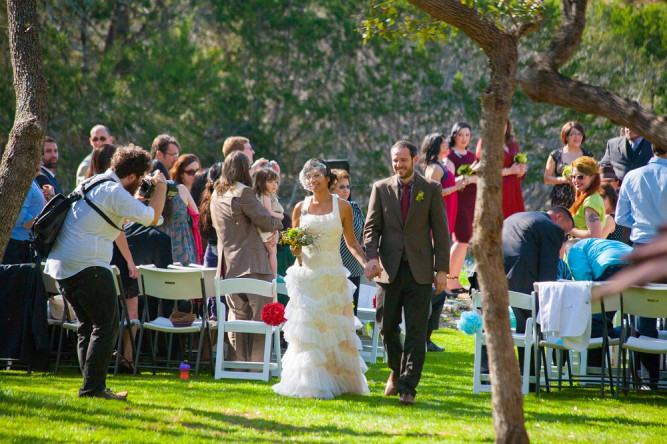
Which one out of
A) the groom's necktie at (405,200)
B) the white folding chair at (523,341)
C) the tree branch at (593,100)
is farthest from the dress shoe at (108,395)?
the tree branch at (593,100)

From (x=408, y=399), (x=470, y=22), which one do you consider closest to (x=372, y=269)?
(x=408, y=399)

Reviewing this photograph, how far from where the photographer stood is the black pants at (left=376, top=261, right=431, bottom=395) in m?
7.84

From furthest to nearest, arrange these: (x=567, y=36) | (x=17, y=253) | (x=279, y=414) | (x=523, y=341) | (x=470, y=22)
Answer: (x=17, y=253) → (x=523, y=341) → (x=279, y=414) → (x=470, y=22) → (x=567, y=36)

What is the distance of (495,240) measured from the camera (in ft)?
17.5

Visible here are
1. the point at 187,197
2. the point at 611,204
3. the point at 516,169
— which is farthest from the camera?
the point at 516,169

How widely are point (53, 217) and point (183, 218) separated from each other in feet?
11.6

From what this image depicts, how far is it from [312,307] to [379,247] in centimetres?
85

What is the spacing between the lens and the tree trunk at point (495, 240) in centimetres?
530

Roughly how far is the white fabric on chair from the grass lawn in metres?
0.66

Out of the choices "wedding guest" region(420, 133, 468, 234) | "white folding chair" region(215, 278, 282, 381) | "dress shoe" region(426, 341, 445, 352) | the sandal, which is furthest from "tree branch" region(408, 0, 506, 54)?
"wedding guest" region(420, 133, 468, 234)

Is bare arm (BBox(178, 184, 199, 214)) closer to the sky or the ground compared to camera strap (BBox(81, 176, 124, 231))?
closer to the sky

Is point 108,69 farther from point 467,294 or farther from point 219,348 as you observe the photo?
point 219,348

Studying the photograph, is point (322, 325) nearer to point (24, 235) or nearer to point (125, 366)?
point (125, 366)

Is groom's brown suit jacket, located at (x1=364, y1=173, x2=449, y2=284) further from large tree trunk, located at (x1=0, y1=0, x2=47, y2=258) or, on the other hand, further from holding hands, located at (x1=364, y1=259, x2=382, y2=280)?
large tree trunk, located at (x1=0, y1=0, x2=47, y2=258)
